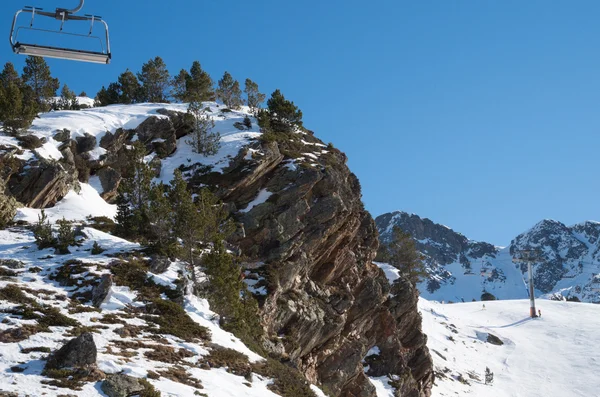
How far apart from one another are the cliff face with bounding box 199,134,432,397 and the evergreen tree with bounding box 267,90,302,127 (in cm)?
641

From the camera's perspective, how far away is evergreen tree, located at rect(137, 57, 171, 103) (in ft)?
288

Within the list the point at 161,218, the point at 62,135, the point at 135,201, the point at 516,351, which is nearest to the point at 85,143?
the point at 62,135

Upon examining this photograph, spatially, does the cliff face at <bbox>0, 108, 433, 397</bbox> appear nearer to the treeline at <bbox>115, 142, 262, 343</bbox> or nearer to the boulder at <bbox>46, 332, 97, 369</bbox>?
the treeline at <bbox>115, 142, 262, 343</bbox>

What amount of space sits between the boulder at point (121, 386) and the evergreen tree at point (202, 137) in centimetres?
4057

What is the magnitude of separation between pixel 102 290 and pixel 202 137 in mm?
36385

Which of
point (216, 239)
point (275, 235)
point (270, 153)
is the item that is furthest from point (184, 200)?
point (270, 153)

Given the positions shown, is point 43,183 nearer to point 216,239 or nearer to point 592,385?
point 216,239

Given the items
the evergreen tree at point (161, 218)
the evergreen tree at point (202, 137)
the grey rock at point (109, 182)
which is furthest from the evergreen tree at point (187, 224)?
the evergreen tree at point (202, 137)

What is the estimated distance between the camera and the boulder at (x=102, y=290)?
23.0m

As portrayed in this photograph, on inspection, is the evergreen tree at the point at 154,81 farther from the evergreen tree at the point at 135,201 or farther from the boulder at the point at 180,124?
the evergreen tree at the point at 135,201

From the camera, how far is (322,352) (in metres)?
44.8

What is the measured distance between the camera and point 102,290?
76.7ft

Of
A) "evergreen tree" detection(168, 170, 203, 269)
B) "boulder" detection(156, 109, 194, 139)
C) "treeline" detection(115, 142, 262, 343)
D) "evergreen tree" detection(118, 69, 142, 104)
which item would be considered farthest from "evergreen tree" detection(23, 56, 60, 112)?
"evergreen tree" detection(168, 170, 203, 269)

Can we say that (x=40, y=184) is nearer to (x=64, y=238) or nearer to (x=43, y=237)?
(x=43, y=237)
